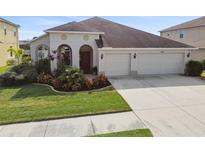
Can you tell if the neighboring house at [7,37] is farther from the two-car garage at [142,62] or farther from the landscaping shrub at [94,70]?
the two-car garage at [142,62]

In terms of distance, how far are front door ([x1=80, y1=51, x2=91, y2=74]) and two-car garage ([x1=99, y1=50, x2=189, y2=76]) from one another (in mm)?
2661

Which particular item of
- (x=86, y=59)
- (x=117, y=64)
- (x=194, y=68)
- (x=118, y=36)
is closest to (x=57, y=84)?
(x=117, y=64)

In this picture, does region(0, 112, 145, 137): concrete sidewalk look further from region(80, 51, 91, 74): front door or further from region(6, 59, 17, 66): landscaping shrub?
region(6, 59, 17, 66): landscaping shrub

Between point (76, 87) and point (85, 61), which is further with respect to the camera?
point (85, 61)

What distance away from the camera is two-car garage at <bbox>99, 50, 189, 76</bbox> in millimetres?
16562

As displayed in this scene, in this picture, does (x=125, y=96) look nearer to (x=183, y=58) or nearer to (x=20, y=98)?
(x=20, y=98)

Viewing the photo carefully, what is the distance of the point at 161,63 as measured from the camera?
17.8 metres

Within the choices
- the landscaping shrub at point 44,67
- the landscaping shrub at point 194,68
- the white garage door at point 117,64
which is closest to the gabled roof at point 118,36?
the white garage door at point 117,64

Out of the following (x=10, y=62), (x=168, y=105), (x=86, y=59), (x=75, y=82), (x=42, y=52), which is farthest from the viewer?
(x=10, y=62)

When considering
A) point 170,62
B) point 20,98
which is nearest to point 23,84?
point 20,98

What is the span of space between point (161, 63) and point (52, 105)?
39.4 ft

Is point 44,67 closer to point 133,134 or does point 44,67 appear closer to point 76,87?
point 76,87
